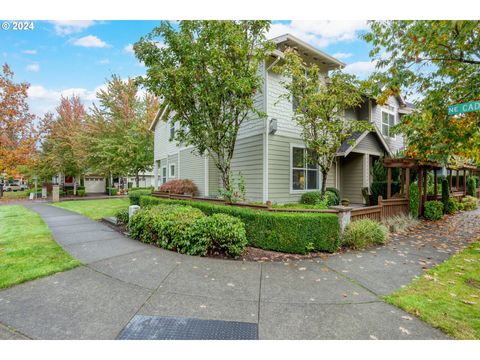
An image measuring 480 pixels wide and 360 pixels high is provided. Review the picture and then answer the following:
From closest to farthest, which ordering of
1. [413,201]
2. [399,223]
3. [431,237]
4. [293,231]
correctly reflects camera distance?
1. [293,231]
2. [431,237]
3. [399,223]
4. [413,201]

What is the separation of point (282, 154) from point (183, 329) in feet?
24.4

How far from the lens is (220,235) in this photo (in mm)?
5191

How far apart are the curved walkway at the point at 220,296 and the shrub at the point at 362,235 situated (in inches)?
21.4

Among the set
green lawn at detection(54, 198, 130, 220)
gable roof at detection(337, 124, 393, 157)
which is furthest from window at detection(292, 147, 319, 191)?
green lawn at detection(54, 198, 130, 220)

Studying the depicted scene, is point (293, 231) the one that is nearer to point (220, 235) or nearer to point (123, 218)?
point (220, 235)

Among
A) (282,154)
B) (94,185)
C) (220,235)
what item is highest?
(282,154)

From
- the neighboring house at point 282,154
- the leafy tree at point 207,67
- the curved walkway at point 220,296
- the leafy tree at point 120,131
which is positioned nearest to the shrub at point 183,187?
the neighboring house at point 282,154

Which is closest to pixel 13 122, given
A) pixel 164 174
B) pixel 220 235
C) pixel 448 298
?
pixel 164 174

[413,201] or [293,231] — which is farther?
[413,201]

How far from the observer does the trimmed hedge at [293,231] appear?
17.8 feet

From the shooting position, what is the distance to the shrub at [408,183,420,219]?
9.34 m

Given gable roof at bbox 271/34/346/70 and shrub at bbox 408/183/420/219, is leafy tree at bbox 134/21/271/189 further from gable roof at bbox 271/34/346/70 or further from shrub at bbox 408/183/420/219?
shrub at bbox 408/183/420/219

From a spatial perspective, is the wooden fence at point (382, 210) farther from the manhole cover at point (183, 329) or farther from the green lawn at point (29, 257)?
the green lawn at point (29, 257)

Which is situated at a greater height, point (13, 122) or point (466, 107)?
point (13, 122)
